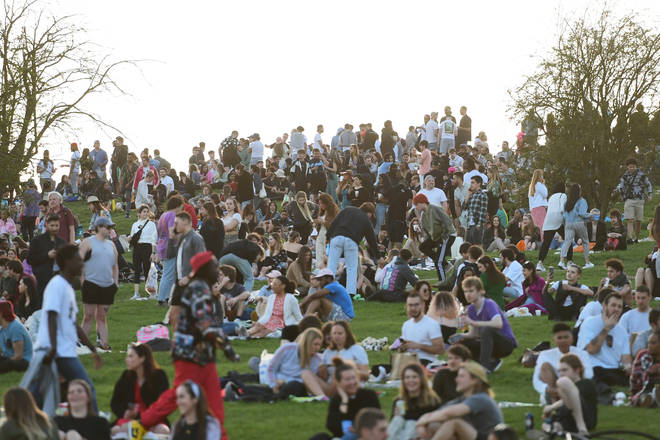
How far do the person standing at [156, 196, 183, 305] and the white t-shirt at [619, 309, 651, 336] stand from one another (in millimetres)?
7765

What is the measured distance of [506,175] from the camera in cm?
3256

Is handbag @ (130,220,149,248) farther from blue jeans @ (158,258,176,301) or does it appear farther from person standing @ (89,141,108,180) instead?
person standing @ (89,141,108,180)

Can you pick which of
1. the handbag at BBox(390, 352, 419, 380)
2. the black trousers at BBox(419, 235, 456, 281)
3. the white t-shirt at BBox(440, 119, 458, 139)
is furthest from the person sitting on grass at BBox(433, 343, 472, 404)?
the white t-shirt at BBox(440, 119, 458, 139)

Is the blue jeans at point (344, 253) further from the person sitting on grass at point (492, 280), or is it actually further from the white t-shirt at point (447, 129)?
the white t-shirt at point (447, 129)

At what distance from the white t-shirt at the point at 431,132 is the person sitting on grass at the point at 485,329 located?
23910 mm

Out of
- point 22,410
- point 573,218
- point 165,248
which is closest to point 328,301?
point 165,248

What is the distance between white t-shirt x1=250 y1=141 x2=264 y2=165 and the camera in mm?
40156

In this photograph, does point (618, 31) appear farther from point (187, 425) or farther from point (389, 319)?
point (187, 425)

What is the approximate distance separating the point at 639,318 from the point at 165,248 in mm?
8769

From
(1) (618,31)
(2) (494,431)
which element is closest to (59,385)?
(2) (494,431)

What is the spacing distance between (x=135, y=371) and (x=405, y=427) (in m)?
2.91

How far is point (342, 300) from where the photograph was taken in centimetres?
1755

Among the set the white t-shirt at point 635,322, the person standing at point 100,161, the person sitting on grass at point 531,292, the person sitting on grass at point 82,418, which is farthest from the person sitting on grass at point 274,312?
the person standing at point 100,161

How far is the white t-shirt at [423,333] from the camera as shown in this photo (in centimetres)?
1454
